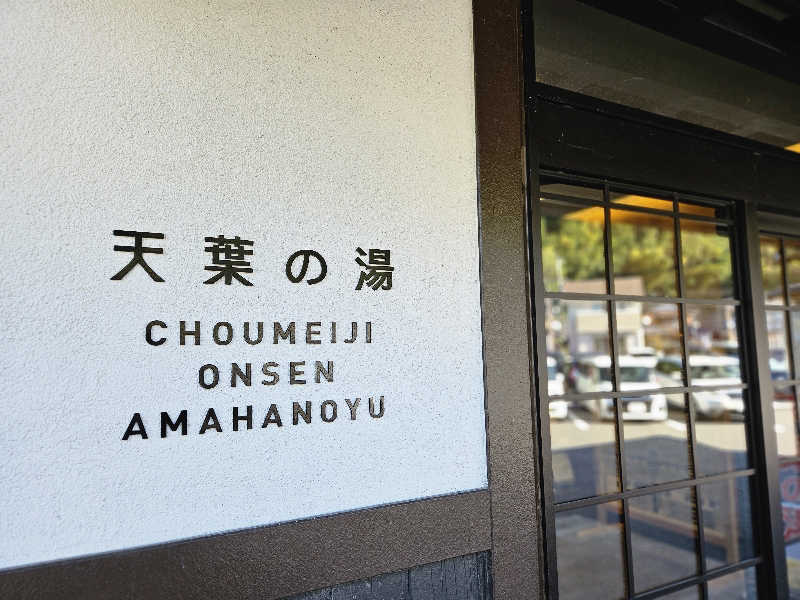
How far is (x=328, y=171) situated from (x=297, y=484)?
2.99 feet

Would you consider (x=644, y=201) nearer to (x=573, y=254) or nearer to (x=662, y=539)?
(x=662, y=539)

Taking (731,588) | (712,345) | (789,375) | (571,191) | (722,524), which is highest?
(571,191)

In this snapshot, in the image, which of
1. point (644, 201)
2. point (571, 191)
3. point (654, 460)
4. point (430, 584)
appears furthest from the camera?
point (654, 460)

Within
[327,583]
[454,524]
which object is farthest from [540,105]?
[327,583]

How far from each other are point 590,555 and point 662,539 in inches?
24.5

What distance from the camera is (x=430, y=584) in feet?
5.41

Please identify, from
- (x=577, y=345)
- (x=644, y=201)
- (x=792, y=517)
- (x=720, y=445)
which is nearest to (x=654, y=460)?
(x=720, y=445)

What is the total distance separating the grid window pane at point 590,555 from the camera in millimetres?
3968

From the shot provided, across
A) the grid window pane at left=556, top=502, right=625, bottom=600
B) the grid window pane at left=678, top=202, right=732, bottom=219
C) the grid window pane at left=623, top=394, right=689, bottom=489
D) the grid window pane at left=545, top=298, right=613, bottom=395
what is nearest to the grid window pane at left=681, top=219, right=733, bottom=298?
the grid window pane at left=545, top=298, right=613, bottom=395

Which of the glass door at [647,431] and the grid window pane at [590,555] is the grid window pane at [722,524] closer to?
the glass door at [647,431]

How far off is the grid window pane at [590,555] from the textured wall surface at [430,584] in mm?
2033

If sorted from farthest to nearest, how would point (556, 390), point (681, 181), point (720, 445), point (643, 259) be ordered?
point (643, 259)
point (556, 390)
point (720, 445)
point (681, 181)

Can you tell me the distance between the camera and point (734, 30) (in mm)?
2566

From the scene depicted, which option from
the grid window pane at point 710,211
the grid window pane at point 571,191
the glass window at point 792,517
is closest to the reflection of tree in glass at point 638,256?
the glass window at point 792,517
